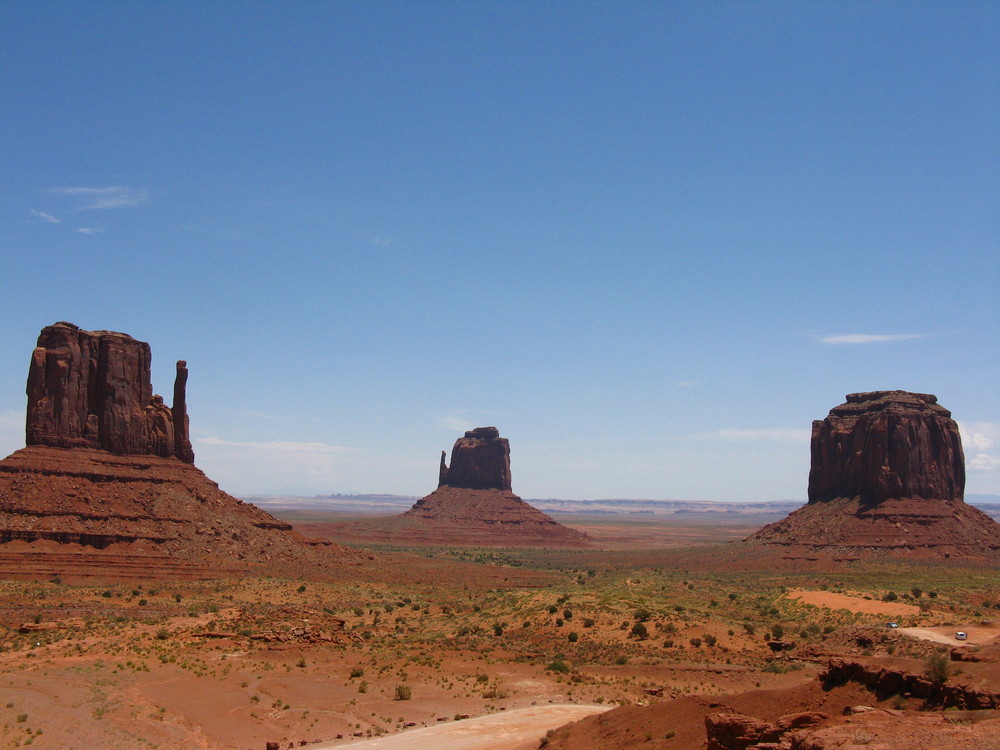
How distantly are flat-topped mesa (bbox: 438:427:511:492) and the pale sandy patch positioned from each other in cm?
12271

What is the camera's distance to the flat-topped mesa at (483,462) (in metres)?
178

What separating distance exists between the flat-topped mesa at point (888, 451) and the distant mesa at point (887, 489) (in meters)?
0.13

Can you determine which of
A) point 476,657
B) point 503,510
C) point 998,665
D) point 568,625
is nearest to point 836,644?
point 568,625

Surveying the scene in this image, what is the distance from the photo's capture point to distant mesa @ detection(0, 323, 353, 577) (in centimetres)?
Result: 6400

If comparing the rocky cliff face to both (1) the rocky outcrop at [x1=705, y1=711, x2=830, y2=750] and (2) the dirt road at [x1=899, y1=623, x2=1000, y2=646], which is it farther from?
(1) the rocky outcrop at [x1=705, y1=711, x2=830, y2=750]

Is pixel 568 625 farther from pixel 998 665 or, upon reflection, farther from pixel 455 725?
pixel 998 665

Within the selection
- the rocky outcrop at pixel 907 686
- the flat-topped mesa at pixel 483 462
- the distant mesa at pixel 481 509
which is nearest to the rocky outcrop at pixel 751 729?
the rocky outcrop at pixel 907 686

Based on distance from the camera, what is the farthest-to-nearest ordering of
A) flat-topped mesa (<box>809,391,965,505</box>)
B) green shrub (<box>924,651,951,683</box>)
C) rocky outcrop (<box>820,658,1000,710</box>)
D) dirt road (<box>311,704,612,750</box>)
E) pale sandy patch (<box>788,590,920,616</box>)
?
flat-topped mesa (<box>809,391,965,505</box>) < pale sandy patch (<box>788,590,920,616</box>) < dirt road (<box>311,704,612,750</box>) < green shrub (<box>924,651,951,683</box>) < rocky outcrop (<box>820,658,1000,710</box>)

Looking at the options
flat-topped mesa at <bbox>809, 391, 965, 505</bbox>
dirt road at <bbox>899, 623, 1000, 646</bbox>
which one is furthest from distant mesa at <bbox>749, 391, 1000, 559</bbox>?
dirt road at <bbox>899, 623, 1000, 646</bbox>

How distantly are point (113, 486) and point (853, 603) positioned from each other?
5860cm

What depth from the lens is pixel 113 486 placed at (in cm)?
7138

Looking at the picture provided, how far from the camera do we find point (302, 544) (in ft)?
263

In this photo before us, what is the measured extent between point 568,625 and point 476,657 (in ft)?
24.0

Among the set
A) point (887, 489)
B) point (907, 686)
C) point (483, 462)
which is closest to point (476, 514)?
point (483, 462)
